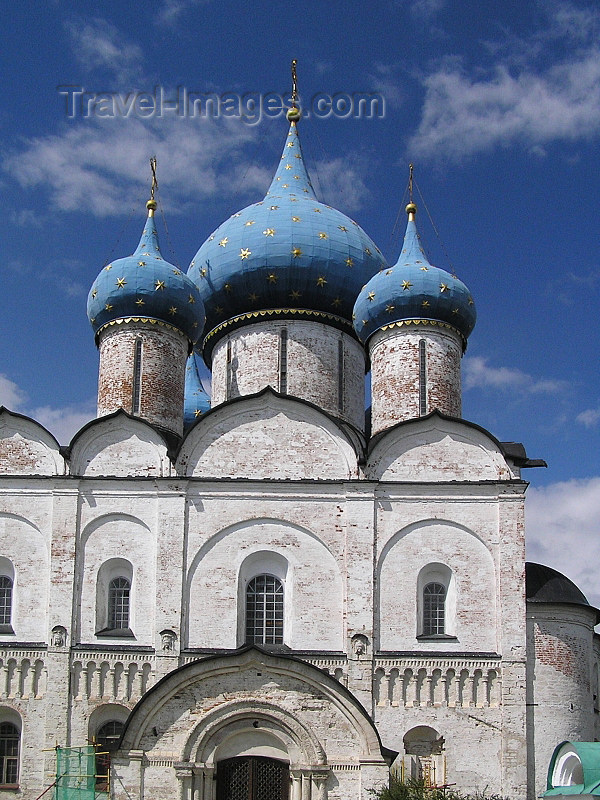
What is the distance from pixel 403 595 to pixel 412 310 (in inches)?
194

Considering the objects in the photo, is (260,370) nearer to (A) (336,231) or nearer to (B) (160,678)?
(A) (336,231)

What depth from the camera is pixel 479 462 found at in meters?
17.1

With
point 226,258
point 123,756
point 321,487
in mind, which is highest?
point 226,258

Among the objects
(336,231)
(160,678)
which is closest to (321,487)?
(160,678)

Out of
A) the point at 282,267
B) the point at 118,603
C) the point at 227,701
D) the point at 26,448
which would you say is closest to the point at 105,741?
the point at 118,603

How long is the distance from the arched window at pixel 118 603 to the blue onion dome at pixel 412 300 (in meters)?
5.81

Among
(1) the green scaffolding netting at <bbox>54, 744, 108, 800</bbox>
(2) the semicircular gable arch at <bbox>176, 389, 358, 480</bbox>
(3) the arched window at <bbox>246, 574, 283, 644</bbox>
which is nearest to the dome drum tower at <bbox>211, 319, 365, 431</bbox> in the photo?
(2) the semicircular gable arch at <bbox>176, 389, 358, 480</bbox>

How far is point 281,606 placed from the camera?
16641 millimetres

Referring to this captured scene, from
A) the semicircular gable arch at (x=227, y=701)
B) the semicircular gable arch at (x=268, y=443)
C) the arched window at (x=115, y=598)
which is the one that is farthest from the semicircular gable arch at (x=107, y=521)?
the semicircular gable arch at (x=227, y=701)

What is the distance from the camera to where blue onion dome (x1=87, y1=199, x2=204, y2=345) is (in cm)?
1894

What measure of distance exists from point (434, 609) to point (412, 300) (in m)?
5.16

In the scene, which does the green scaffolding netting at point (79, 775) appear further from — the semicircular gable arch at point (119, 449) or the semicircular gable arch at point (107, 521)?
the semicircular gable arch at point (119, 449)

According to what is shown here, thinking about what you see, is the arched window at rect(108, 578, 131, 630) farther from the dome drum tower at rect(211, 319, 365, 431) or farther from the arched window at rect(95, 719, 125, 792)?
the dome drum tower at rect(211, 319, 365, 431)

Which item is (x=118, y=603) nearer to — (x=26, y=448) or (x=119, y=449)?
(x=119, y=449)
